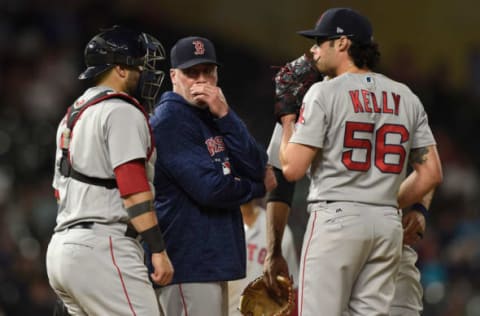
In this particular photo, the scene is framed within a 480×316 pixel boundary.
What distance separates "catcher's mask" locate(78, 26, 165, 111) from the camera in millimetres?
4367

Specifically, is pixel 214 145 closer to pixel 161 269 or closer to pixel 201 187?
pixel 201 187

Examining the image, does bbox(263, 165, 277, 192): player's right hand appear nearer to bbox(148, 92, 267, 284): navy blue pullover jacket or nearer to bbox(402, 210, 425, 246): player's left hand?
bbox(148, 92, 267, 284): navy blue pullover jacket

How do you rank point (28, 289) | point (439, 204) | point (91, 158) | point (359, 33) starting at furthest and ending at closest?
1. point (439, 204)
2. point (28, 289)
3. point (359, 33)
4. point (91, 158)

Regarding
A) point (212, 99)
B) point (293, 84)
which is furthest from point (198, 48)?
point (293, 84)

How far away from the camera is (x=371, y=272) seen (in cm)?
439

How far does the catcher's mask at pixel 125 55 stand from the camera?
4367 millimetres

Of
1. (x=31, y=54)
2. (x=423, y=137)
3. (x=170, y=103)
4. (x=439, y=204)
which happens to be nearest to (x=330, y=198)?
(x=423, y=137)

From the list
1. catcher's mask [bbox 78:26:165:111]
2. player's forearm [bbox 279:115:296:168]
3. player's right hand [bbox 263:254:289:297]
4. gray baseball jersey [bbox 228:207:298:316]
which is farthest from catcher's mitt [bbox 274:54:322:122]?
gray baseball jersey [bbox 228:207:298:316]

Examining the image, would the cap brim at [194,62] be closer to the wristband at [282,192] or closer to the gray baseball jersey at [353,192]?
the gray baseball jersey at [353,192]

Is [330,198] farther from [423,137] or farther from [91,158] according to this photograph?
[91,158]

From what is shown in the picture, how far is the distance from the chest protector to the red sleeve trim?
13 centimetres

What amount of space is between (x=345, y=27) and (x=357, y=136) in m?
0.53

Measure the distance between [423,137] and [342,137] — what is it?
457mm

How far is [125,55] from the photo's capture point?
4367mm
